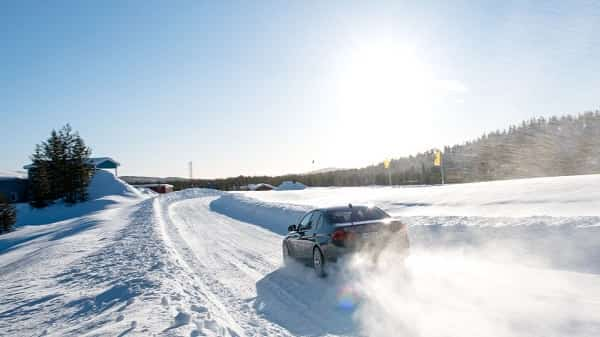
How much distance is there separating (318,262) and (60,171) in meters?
47.3

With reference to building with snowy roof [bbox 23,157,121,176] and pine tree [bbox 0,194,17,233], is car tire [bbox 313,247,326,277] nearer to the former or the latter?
pine tree [bbox 0,194,17,233]

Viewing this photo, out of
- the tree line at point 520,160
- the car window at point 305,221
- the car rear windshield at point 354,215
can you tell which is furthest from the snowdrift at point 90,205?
the tree line at point 520,160

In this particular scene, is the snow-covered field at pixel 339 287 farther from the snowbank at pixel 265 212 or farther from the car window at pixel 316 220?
the snowbank at pixel 265 212

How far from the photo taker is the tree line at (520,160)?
140ft

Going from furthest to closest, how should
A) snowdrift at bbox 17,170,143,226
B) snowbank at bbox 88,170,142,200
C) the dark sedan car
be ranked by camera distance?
snowbank at bbox 88,170,142,200
snowdrift at bbox 17,170,143,226
the dark sedan car

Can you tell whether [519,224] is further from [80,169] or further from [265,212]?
[80,169]

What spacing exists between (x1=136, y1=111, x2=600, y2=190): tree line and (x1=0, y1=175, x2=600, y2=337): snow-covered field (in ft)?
120

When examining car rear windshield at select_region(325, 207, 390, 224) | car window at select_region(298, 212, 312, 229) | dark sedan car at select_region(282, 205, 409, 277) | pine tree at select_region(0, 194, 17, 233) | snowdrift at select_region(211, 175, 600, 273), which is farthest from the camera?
pine tree at select_region(0, 194, 17, 233)

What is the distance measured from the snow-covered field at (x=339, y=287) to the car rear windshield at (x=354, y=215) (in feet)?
3.11

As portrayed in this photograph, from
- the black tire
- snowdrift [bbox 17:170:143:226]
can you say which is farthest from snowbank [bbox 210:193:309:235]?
snowdrift [bbox 17:170:143:226]

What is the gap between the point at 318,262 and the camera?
25.2ft

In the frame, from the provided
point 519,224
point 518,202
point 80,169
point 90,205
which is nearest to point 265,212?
point 518,202

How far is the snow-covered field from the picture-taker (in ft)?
15.8

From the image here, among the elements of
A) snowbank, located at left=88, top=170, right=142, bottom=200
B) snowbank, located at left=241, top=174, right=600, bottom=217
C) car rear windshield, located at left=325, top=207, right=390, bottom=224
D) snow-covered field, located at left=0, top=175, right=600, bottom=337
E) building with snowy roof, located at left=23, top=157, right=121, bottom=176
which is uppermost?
building with snowy roof, located at left=23, top=157, right=121, bottom=176
